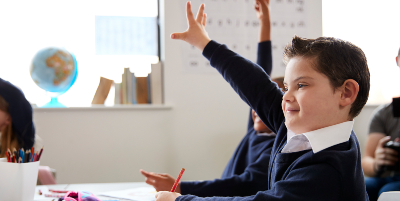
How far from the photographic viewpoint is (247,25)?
8.01 feet

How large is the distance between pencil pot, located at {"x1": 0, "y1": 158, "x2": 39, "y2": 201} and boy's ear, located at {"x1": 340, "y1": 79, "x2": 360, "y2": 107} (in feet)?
2.63

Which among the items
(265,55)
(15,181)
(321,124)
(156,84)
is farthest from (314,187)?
(156,84)

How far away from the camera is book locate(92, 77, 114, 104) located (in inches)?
87.4

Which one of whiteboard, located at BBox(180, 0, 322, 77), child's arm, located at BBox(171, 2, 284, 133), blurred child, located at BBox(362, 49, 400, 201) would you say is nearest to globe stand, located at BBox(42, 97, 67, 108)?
whiteboard, located at BBox(180, 0, 322, 77)

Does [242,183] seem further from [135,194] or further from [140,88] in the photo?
[140,88]

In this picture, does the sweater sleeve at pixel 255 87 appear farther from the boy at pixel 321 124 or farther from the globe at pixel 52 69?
the globe at pixel 52 69

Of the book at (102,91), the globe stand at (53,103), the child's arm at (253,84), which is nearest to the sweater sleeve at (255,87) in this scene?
the child's arm at (253,84)

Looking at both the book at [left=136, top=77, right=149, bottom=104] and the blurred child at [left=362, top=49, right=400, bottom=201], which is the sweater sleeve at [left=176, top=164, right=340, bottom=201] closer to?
the blurred child at [left=362, top=49, right=400, bottom=201]

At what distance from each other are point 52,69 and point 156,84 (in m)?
0.66

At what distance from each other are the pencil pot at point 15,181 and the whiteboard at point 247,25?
5.11 feet

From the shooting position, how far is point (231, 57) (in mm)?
900

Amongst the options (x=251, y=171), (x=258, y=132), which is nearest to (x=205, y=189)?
(x=251, y=171)

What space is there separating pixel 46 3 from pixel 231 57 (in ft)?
6.19

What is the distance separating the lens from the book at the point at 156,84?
7.50 ft
